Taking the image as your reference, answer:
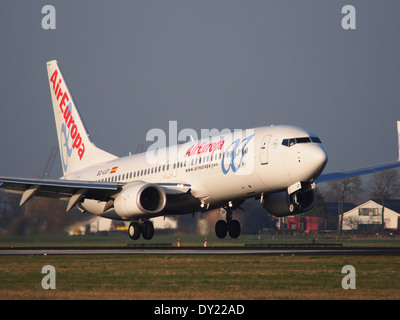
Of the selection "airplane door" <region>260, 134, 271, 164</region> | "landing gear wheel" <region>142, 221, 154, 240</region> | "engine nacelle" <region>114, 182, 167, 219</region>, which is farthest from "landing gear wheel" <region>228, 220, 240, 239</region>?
Result: "airplane door" <region>260, 134, 271, 164</region>

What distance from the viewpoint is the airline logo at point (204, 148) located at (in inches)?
1535

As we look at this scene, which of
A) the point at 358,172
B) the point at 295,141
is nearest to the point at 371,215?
the point at 358,172

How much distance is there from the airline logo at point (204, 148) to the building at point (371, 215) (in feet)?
186

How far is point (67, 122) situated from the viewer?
5356 centimetres

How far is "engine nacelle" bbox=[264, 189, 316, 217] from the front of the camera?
130 feet

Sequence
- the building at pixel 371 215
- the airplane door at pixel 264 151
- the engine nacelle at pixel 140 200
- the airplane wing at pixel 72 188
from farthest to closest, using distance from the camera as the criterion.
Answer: the building at pixel 371 215
the airplane wing at pixel 72 188
the engine nacelle at pixel 140 200
the airplane door at pixel 264 151

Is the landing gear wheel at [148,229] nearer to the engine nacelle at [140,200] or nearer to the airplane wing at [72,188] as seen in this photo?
the engine nacelle at [140,200]

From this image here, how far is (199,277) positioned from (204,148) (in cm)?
1658

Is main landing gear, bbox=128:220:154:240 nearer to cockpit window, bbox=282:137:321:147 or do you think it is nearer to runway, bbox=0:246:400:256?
runway, bbox=0:246:400:256

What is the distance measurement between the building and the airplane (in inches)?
2028

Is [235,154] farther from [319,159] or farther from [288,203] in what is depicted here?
[288,203]

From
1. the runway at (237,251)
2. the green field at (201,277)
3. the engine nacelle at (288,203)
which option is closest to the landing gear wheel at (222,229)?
the engine nacelle at (288,203)

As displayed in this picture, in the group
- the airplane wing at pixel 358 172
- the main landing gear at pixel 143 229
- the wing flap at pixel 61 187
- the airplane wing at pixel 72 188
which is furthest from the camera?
the airplane wing at pixel 358 172
